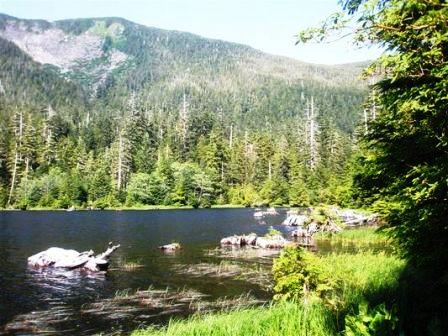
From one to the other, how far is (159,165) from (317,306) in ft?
347

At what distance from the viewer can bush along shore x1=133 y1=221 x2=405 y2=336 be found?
22.3ft

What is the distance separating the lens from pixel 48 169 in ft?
377

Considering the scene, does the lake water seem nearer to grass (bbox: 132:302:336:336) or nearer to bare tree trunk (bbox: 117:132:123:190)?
grass (bbox: 132:302:336:336)

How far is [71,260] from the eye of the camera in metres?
31.7

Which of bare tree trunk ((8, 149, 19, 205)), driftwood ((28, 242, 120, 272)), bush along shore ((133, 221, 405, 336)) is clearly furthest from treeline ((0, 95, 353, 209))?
bush along shore ((133, 221, 405, 336))

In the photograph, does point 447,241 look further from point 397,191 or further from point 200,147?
point 200,147

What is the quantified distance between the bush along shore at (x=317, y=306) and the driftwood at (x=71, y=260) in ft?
52.9

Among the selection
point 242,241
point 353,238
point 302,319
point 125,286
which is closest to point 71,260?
point 125,286

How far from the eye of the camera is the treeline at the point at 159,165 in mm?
103625

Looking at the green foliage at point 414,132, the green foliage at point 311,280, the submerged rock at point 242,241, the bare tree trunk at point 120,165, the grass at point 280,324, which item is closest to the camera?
the green foliage at point 414,132

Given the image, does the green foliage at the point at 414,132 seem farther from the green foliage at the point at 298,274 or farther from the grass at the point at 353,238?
the grass at the point at 353,238

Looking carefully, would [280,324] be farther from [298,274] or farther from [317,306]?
[298,274]

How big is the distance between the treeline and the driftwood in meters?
63.9

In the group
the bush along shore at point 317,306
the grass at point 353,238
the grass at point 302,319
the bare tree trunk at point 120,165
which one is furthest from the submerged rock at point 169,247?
the bare tree trunk at point 120,165
